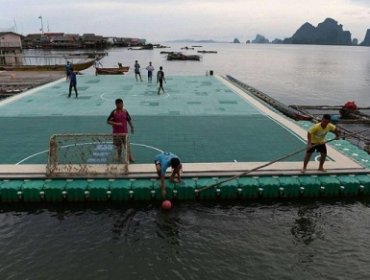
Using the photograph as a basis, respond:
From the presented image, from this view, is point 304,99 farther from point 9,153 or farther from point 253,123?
point 9,153

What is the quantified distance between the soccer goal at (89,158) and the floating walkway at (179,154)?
0.06m

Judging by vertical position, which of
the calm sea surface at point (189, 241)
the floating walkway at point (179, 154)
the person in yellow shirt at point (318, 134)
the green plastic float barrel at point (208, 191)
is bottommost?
Result: the calm sea surface at point (189, 241)

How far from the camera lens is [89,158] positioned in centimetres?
1443

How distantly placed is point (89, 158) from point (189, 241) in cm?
572

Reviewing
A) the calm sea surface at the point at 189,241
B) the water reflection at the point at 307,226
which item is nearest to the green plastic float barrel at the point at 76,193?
the calm sea surface at the point at 189,241

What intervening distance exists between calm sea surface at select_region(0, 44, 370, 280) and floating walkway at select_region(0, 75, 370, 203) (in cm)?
51

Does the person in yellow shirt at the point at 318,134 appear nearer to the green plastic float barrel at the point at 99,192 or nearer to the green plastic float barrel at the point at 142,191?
the green plastic float barrel at the point at 142,191

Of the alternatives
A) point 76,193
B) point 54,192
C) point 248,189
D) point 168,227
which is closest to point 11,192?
point 54,192

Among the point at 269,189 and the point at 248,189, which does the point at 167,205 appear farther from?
the point at 269,189

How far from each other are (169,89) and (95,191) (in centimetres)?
1951

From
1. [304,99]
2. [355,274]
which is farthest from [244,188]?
[304,99]

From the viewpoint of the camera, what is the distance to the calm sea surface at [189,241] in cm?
953

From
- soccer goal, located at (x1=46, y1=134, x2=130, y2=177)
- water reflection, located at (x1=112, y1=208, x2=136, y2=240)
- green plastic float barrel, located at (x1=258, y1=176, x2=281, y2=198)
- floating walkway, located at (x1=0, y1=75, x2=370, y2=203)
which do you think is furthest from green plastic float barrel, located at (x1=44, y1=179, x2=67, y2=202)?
green plastic float barrel, located at (x1=258, y1=176, x2=281, y2=198)

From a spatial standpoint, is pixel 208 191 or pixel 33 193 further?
pixel 208 191
